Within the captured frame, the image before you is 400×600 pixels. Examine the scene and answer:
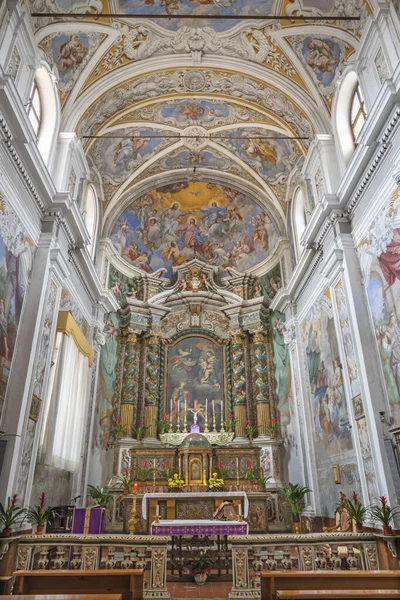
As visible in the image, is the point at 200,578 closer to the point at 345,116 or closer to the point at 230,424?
the point at 230,424

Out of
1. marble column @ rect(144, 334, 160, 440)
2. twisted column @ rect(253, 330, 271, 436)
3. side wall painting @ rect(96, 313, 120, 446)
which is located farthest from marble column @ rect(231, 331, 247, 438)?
side wall painting @ rect(96, 313, 120, 446)

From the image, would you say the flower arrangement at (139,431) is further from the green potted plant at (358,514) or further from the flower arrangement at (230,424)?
the green potted plant at (358,514)

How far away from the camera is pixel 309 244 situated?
12367mm

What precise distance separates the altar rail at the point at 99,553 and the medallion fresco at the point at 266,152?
12.2 metres

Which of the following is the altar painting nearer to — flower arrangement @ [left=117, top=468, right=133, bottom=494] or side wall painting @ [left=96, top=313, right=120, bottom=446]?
side wall painting @ [left=96, top=313, right=120, bottom=446]

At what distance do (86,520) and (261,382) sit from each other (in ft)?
26.5

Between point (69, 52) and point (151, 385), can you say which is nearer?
point (69, 52)

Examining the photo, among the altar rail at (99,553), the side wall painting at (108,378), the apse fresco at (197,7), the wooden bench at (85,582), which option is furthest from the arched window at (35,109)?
the wooden bench at (85,582)

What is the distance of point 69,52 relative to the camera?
11.3 m

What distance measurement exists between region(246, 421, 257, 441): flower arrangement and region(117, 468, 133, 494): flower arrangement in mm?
4078

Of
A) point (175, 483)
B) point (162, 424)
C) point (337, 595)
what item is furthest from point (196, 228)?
point (337, 595)

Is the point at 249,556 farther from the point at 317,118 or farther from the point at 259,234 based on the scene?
the point at 259,234

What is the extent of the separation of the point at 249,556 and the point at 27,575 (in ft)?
10.4

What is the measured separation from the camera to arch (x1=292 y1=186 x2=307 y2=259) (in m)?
15.1
